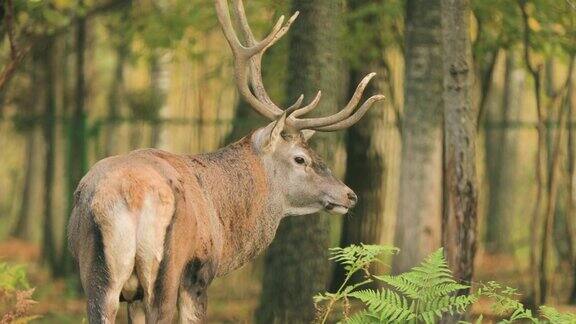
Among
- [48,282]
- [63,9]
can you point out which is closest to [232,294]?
[48,282]

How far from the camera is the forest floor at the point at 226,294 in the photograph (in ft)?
50.2

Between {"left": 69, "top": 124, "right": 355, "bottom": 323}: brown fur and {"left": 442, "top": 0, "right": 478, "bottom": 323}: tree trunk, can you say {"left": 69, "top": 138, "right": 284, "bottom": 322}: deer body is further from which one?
{"left": 442, "top": 0, "right": 478, "bottom": 323}: tree trunk

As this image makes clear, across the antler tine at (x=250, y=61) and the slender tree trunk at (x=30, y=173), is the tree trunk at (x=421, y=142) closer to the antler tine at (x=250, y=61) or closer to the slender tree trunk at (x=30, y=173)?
the antler tine at (x=250, y=61)

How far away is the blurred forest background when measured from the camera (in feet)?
37.6

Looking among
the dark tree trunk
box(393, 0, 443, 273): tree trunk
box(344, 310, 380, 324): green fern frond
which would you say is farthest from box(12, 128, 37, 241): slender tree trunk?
box(344, 310, 380, 324): green fern frond

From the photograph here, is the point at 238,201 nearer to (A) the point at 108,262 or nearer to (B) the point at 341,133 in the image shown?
(A) the point at 108,262

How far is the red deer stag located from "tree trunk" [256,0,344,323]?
0.73 meters

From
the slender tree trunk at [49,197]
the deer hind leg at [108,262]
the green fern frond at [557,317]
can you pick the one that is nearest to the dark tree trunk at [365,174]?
the slender tree trunk at [49,197]

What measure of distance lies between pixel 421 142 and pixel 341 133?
17.6ft

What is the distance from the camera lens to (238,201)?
32.0 ft

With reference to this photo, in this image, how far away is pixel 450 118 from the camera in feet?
34.3

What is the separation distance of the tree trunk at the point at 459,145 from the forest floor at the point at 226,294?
3.48 meters

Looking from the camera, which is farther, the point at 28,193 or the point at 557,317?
the point at 28,193

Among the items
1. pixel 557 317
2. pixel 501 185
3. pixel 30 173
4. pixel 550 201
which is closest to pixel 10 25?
pixel 550 201
